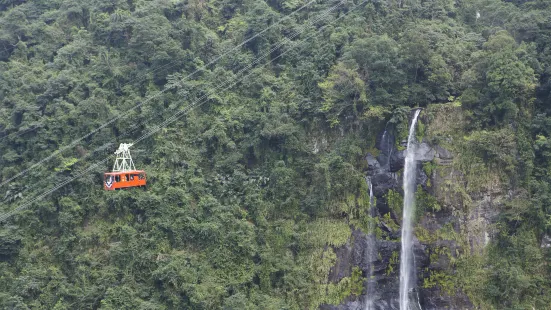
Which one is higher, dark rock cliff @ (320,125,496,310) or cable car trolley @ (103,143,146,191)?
cable car trolley @ (103,143,146,191)

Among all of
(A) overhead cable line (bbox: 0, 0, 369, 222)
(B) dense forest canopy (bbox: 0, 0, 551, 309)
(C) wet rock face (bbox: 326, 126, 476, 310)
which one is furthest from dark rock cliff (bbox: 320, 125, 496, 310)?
(A) overhead cable line (bbox: 0, 0, 369, 222)

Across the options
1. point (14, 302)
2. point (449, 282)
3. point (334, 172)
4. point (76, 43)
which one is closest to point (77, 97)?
point (76, 43)

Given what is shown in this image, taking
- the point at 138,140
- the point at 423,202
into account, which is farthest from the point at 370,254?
the point at 138,140

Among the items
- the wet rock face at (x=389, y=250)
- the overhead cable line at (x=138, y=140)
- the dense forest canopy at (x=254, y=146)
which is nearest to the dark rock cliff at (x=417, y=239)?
the wet rock face at (x=389, y=250)

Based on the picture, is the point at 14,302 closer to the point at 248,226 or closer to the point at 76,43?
the point at 248,226

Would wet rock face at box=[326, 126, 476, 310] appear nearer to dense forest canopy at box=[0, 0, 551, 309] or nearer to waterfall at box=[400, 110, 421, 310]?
waterfall at box=[400, 110, 421, 310]
